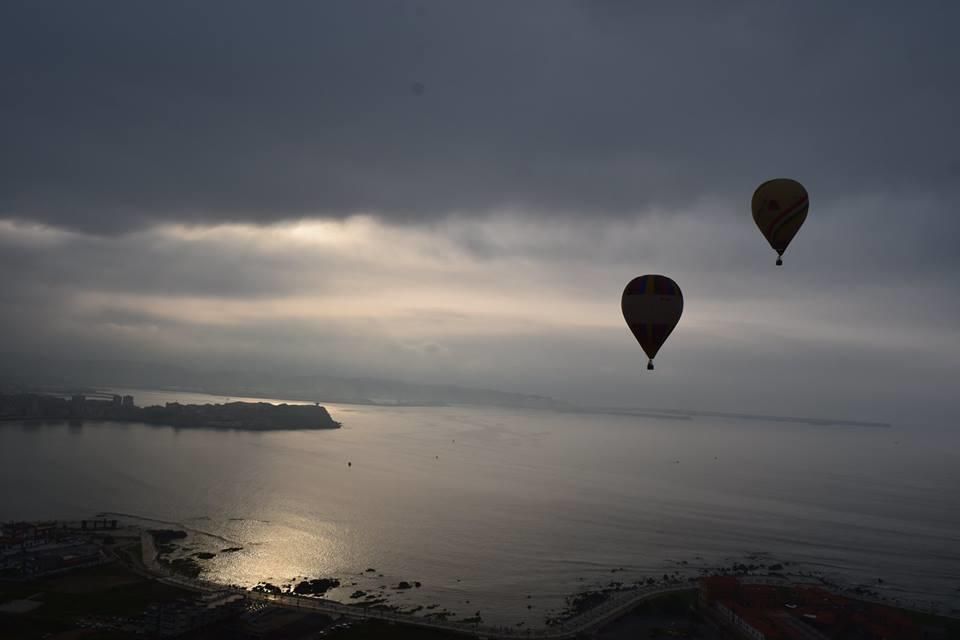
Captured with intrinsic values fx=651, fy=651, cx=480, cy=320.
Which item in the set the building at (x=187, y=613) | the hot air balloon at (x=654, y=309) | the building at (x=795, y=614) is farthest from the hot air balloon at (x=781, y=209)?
the building at (x=187, y=613)

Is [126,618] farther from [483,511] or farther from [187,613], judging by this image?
[483,511]

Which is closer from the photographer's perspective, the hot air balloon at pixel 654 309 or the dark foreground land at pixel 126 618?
the dark foreground land at pixel 126 618

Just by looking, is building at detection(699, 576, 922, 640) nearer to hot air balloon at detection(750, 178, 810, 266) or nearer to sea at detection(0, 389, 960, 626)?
sea at detection(0, 389, 960, 626)

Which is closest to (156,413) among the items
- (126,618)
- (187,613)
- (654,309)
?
(126,618)

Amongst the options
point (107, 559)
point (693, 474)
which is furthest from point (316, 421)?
point (107, 559)

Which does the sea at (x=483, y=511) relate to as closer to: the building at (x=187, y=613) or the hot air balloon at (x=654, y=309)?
the building at (x=187, y=613)

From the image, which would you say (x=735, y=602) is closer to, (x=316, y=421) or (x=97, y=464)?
(x=97, y=464)
